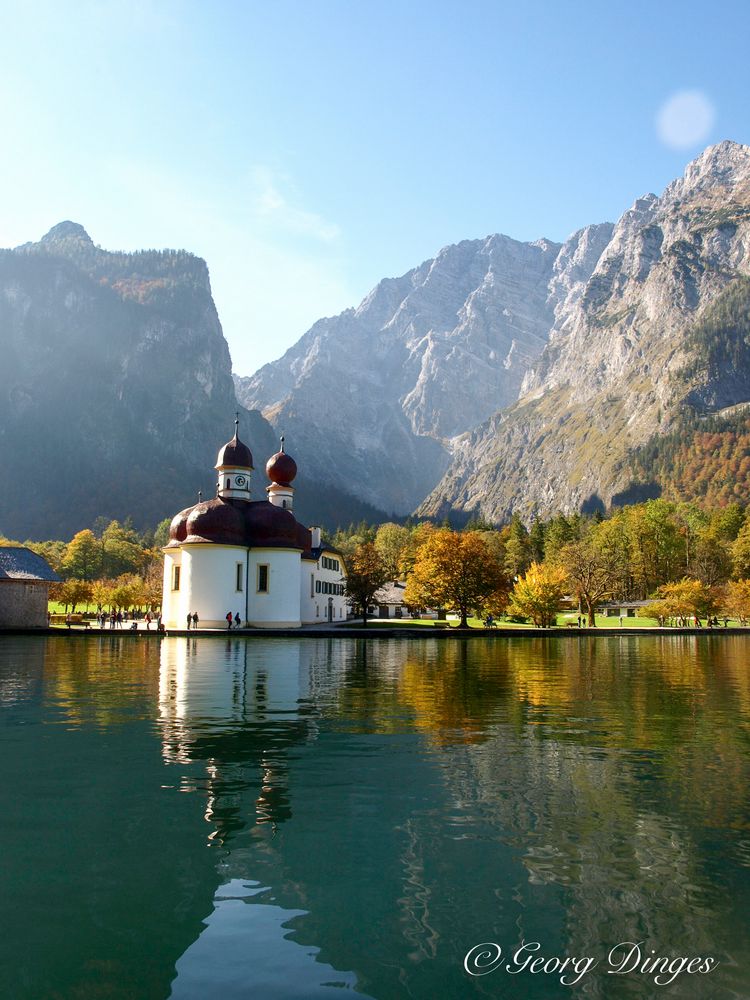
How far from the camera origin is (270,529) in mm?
75375

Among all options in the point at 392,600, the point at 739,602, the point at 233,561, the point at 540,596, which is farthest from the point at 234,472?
the point at 739,602

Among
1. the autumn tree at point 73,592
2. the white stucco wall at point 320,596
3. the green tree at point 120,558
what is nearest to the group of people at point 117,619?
the autumn tree at point 73,592

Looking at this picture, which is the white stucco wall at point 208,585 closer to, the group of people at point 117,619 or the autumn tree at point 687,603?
the group of people at point 117,619

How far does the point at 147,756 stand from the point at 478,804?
699cm

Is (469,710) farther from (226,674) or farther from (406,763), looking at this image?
(226,674)

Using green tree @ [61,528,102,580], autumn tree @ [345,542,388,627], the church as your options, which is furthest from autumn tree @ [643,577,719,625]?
green tree @ [61,528,102,580]

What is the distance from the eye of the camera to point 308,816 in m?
11.6

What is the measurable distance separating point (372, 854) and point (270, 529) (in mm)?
66056

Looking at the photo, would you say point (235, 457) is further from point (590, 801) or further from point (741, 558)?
point (741, 558)

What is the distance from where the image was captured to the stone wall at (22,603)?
239ft

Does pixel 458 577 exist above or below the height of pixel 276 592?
above

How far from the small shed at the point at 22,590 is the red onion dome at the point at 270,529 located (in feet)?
61.9

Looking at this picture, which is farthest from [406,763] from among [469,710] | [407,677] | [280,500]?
[280,500]

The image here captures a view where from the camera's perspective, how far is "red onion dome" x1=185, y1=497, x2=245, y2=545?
2820 inches
